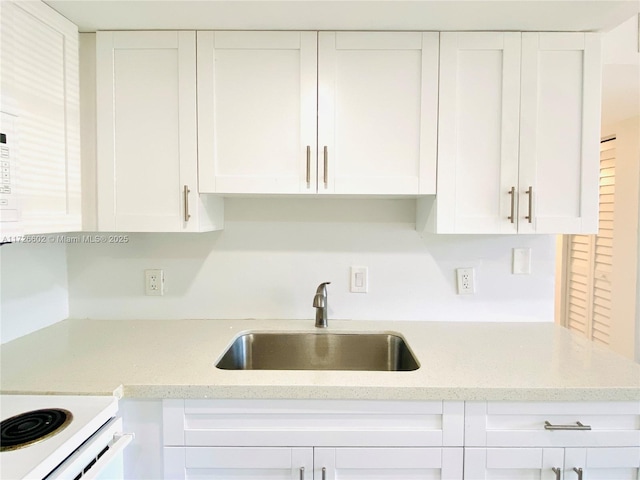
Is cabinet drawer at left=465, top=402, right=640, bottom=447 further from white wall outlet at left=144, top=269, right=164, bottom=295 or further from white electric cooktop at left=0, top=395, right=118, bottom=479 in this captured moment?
white wall outlet at left=144, top=269, right=164, bottom=295

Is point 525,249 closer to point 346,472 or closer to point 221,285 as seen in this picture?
point 346,472

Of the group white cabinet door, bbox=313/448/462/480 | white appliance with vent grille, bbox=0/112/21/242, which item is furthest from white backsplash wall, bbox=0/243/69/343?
white cabinet door, bbox=313/448/462/480

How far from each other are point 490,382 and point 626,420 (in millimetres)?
445

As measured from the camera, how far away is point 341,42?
1436 millimetres

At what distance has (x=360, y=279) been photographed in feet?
5.90

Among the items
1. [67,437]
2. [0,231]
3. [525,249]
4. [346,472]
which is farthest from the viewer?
[525,249]

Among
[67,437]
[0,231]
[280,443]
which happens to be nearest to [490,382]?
[280,443]

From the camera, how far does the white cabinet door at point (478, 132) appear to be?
144 cm

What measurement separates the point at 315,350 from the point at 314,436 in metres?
0.54

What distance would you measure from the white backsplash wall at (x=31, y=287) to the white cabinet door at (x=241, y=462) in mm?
902

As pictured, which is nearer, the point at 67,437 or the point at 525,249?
the point at 67,437

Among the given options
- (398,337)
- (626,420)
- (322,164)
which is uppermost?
(322,164)

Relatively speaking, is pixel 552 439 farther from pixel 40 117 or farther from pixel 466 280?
pixel 40 117

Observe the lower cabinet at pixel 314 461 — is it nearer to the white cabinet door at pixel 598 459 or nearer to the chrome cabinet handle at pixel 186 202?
the white cabinet door at pixel 598 459
